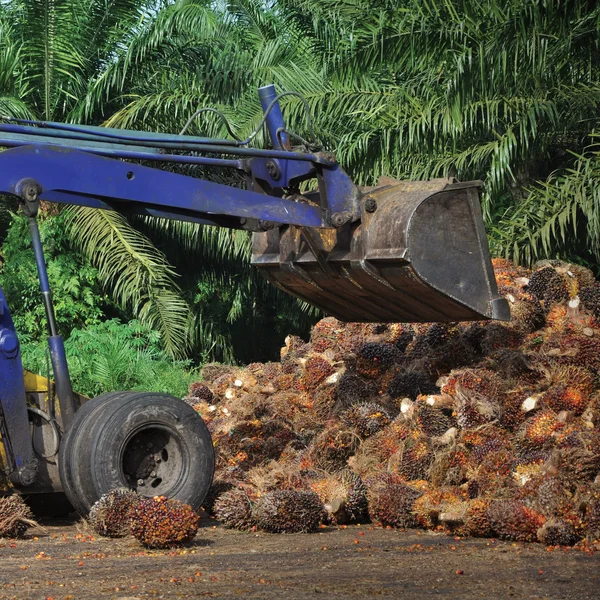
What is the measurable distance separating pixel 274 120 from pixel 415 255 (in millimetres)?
1535

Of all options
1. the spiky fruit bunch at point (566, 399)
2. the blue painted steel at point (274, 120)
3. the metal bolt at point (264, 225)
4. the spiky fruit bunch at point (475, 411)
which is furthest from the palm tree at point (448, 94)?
the metal bolt at point (264, 225)

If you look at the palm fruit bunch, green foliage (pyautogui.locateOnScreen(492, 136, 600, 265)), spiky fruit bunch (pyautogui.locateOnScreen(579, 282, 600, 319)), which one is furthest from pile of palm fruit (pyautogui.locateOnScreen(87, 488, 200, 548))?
green foliage (pyautogui.locateOnScreen(492, 136, 600, 265))

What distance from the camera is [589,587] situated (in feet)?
17.3

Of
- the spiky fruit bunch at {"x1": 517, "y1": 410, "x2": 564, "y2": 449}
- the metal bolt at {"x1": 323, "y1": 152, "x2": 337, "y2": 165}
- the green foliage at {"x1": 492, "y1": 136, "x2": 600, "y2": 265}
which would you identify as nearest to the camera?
the metal bolt at {"x1": 323, "y1": 152, "x2": 337, "y2": 165}

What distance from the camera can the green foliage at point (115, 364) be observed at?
45.4ft

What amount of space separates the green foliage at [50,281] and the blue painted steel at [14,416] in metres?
9.58

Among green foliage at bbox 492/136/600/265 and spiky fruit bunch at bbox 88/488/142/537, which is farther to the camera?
green foliage at bbox 492/136/600/265

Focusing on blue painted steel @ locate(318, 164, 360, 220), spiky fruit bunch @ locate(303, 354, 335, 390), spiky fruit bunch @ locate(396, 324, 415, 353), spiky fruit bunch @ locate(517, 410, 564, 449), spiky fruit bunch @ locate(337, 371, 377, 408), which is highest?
blue painted steel @ locate(318, 164, 360, 220)

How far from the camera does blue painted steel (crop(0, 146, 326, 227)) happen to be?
641 centimetres

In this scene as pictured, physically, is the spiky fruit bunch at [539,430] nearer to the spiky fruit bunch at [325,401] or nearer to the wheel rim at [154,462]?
the spiky fruit bunch at [325,401]

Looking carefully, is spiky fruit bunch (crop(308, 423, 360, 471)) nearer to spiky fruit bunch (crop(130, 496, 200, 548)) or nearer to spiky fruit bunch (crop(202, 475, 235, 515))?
spiky fruit bunch (crop(202, 475, 235, 515))

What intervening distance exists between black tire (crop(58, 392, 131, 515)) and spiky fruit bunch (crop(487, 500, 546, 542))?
263 cm

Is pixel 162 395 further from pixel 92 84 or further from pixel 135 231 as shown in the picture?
pixel 92 84

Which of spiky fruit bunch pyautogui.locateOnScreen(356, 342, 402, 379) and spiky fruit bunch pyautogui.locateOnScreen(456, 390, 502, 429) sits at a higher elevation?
spiky fruit bunch pyautogui.locateOnScreen(356, 342, 402, 379)
